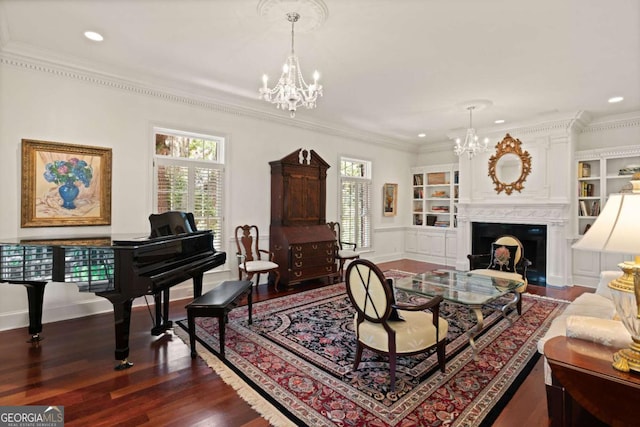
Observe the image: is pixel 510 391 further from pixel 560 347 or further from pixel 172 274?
pixel 172 274

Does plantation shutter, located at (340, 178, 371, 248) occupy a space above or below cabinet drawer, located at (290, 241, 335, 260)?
above

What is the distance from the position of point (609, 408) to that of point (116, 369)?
3.22 metres

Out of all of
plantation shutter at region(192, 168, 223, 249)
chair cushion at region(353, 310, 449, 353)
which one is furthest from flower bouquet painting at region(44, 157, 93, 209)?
chair cushion at region(353, 310, 449, 353)

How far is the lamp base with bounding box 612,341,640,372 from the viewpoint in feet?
4.54

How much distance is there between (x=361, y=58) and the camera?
3564mm

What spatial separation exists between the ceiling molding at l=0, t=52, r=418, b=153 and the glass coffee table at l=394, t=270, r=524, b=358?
139 inches

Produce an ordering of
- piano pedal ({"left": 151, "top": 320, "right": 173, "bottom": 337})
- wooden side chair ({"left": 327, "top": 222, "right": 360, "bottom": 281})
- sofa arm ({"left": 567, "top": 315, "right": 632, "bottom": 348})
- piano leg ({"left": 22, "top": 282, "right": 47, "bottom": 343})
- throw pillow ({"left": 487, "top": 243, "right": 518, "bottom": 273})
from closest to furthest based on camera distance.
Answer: sofa arm ({"left": 567, "top": 315, "right": 632, "bottom": 348}) → piano leg ({"left": 22, "top": 282, "right": 47, "bottom": 343}) → piano pedal ({"left": 151, "top": 320, "right": 173, "bottom": 337}) → throw pillow ({"left": 487, "top": 243, "right": 518, "bottom": 273}) → wooden side chair ({"left": 327, "top": 222, "right": 360, "bottom": 281})

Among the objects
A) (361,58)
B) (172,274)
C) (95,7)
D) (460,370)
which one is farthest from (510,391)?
(95,7)

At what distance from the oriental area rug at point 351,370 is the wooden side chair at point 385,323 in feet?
0.62

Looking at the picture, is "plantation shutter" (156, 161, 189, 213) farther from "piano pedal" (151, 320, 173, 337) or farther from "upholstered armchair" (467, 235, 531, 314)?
"upholstered armchair" (467, 235, 531, 314)

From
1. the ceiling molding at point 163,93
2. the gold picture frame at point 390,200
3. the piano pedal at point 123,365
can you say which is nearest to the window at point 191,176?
the ceiling molding at point 163,93

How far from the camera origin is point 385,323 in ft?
7.56

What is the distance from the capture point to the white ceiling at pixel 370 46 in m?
2.67

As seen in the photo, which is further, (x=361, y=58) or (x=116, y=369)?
(x=361, y=58)
